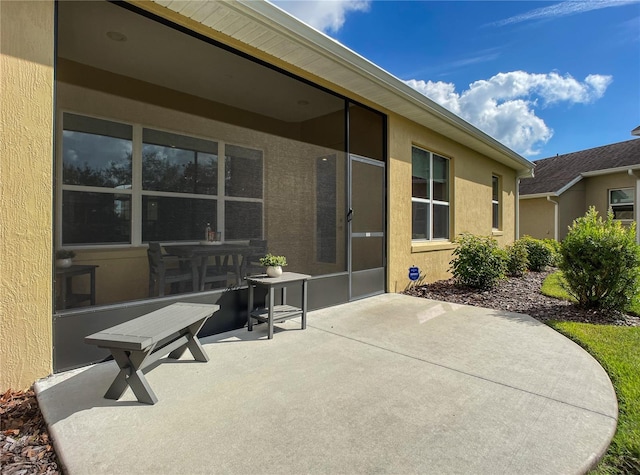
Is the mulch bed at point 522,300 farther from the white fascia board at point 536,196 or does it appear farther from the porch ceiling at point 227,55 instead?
the white fascia board at point 536,196

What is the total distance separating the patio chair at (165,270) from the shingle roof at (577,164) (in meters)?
17.0

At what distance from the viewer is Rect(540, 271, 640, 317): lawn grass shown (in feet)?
15.8

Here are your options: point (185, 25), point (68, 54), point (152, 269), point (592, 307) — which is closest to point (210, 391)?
point (152, 269)

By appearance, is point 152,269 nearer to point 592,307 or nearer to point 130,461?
point 130,461

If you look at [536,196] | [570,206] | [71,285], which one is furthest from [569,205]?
[71,285]

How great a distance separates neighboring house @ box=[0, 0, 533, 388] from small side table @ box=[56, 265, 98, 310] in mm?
33

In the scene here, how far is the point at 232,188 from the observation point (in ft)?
13.2

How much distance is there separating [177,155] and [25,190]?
1.45 metres

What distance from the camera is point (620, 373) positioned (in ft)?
9.23

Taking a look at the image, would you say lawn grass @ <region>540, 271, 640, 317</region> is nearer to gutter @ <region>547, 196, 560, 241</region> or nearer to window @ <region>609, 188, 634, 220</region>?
gutter @ <region>547, 196, 560, 241</region>

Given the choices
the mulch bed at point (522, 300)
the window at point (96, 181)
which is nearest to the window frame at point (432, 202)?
the mulch bed at point (522, 300)

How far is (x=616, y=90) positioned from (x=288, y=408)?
1742 centimetres

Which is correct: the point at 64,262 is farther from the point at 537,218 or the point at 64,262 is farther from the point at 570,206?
the point at 570,206

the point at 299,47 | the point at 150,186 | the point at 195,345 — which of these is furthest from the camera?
the point at 299,47
